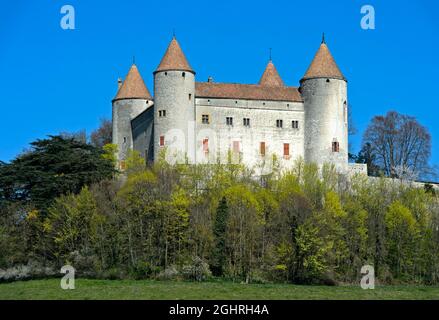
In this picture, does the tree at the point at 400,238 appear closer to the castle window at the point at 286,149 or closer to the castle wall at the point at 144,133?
the castle window at the point at 286,149

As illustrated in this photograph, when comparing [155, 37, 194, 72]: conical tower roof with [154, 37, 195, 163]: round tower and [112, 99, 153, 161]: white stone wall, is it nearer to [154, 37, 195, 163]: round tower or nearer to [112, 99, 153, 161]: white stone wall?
[154, 37, 195, 163]: round tower

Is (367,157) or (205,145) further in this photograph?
(367,157)

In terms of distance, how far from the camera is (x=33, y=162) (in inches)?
1786

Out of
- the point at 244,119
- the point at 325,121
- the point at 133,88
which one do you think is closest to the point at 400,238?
the point at 325,121

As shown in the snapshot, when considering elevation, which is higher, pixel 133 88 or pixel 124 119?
pixel 133 88

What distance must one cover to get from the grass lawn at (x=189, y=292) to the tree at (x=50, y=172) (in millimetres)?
8324

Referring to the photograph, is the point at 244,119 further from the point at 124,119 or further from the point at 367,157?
the point at 367,157

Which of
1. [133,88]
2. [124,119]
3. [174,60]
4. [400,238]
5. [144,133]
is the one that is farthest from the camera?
[133,88]

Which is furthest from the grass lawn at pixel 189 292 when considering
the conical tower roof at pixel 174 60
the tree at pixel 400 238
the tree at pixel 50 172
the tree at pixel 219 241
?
the conical tower roof at pixel 174 60

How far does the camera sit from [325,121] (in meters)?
54.2

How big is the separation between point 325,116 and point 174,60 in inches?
391

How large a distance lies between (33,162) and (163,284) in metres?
14.1

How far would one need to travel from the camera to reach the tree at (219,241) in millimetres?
40375

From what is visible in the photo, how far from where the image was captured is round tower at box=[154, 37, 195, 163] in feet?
171
